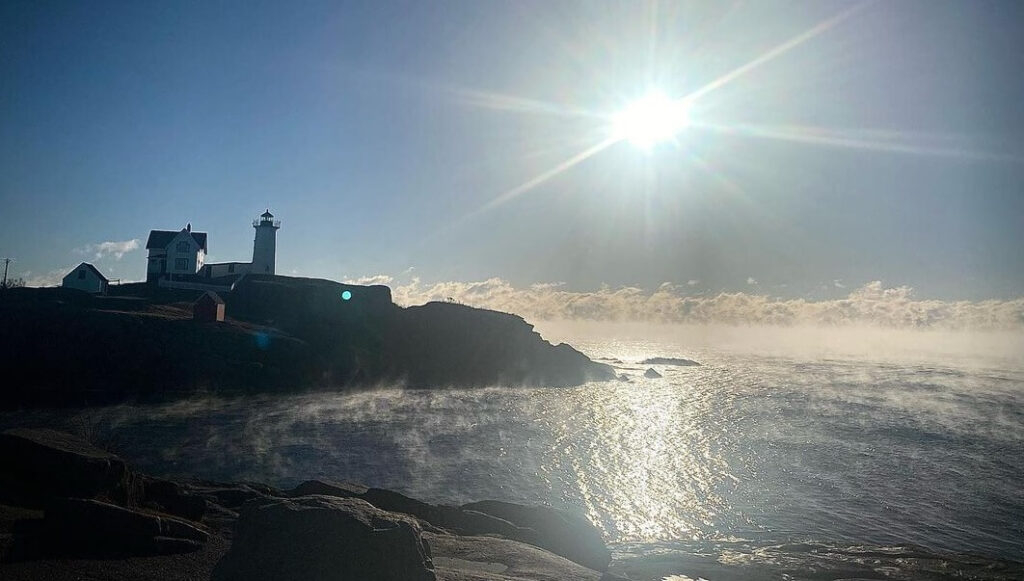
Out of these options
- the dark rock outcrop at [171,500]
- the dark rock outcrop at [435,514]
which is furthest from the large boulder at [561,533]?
the dark rock outcrop at [171,500]

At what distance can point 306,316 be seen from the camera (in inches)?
3113

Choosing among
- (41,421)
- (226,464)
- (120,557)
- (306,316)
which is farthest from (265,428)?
(306,316)

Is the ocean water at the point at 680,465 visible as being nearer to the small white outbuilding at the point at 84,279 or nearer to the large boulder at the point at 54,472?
the large boulder at the point at 54,472

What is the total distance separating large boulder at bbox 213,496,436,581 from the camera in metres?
10.8

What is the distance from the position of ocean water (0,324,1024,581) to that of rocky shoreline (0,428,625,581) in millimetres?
5907

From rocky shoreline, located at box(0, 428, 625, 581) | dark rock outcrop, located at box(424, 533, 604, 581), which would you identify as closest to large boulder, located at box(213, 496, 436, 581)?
rocky shoreline, located at box(0, 428, 625, 581)

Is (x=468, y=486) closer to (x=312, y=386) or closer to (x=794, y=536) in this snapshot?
(x=794, y=536)

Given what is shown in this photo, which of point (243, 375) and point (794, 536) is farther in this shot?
point (243, 375)

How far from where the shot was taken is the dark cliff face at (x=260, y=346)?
51688 millimetres

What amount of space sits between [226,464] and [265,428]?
11099mm

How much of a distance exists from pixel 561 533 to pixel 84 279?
7526cm

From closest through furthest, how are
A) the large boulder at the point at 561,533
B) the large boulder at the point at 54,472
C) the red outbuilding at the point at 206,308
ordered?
the large boulder at the point at 54,472
the large boulder at the point at 561,533
the red outbuilding at the point at 206,308

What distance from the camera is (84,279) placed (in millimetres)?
71375

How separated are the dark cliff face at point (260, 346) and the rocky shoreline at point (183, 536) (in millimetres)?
42065
